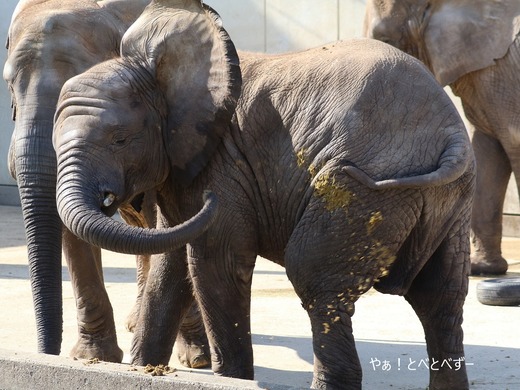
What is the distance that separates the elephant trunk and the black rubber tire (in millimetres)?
3224

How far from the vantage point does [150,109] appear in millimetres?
5324

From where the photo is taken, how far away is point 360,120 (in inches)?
196

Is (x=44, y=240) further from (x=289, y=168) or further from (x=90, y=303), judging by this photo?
(x=289, y=168)

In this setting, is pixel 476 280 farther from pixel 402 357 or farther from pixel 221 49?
pixel 221 49

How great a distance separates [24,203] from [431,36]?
4383mm

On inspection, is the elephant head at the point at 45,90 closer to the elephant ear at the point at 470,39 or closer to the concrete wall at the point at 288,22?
the elephant ear at the point at 470,39

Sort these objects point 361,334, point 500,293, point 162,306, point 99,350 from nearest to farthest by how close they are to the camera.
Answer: point 162,306, point 99,350, point 361,334, point 500,293

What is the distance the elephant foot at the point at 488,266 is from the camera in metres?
9.49

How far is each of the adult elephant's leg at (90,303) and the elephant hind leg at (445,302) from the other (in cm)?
185

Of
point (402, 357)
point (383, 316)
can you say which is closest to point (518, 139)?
point (383, 316)

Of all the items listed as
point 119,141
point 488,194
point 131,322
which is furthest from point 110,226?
point 488,194

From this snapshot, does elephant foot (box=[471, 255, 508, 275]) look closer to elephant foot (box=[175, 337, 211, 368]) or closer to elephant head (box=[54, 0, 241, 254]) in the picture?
elephant foot (box=[175, 337, 211, 368])

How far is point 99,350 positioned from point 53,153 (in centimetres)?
123

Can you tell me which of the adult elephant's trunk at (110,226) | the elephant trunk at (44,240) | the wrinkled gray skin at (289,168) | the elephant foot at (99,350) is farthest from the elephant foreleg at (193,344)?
the adult elephant's trunk at (110,226)
